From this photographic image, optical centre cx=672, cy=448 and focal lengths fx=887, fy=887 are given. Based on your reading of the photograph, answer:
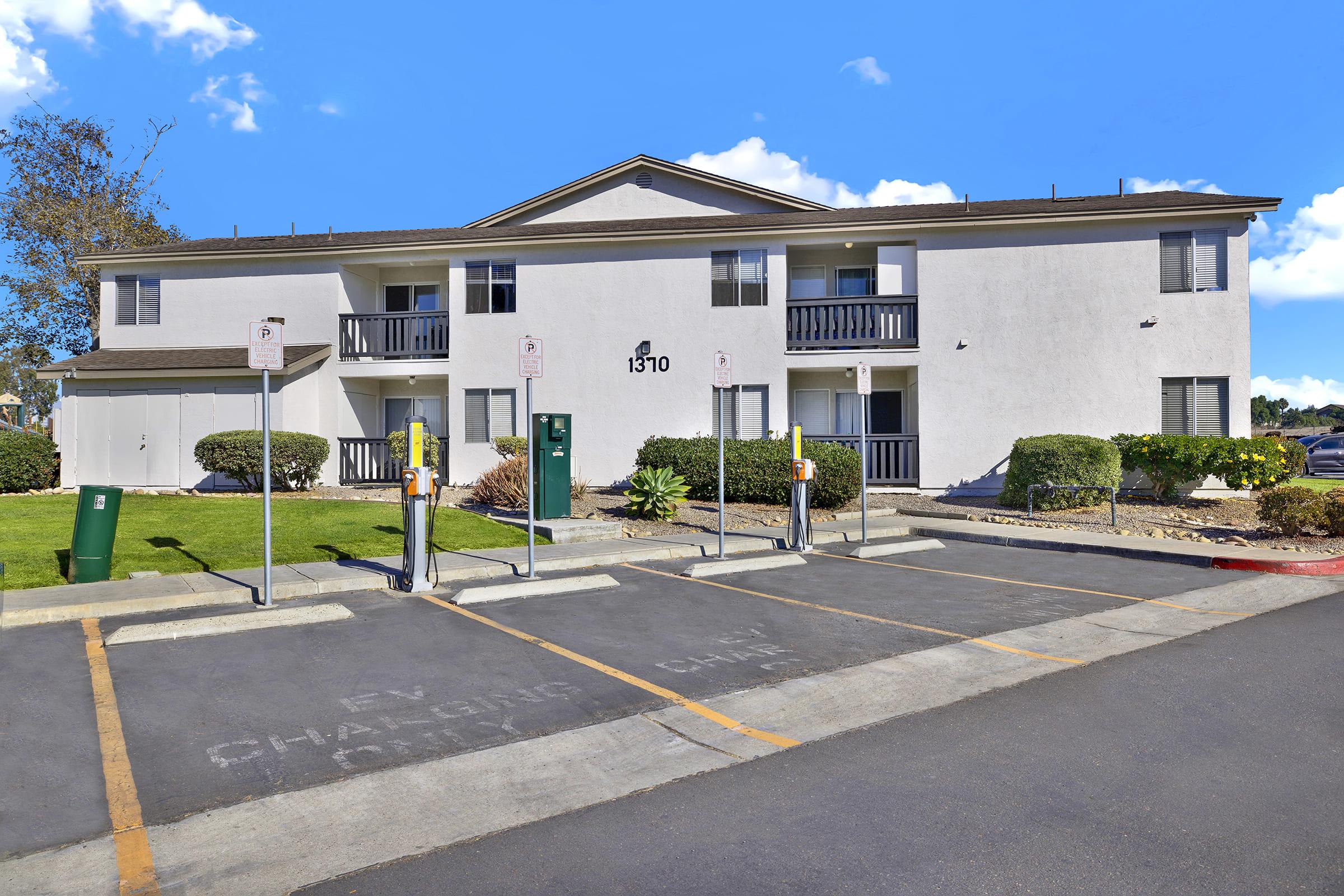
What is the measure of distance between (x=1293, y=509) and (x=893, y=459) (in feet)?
28.3

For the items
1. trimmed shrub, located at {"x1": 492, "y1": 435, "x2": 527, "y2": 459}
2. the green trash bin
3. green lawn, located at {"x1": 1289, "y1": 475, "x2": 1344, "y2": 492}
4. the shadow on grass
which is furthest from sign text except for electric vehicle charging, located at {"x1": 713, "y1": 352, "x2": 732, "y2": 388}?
green lawn, located at {"x1": 1289, "y1": 475, "x2": 1344, "y2": 492}

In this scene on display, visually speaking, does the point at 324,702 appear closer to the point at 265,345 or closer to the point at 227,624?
the point at 227,624

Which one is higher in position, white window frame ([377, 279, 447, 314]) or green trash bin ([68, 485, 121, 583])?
white window frame ([377, 279, 447, 314])

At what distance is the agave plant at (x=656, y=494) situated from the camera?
15797mm

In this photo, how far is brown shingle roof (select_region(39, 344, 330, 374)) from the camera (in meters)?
20.5

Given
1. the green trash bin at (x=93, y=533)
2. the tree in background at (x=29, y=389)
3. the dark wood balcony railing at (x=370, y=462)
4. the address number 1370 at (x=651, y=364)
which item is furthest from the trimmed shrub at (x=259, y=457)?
the tree in background at (x=29, y=389)

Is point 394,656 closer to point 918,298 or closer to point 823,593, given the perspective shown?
point 823,593

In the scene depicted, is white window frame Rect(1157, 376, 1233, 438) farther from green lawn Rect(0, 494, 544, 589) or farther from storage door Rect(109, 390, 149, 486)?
storage door Rect(109, 390, 149, 486)

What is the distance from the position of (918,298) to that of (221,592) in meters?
16.3

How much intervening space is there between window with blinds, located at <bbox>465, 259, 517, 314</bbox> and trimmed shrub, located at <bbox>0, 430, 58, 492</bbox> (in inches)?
397

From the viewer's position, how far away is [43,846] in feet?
13.1

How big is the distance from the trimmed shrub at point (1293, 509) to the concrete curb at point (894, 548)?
5.16m

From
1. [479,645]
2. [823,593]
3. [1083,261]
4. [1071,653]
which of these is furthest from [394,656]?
[1083,261]

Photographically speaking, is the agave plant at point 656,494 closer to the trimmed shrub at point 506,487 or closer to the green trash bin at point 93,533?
the trimmed shrub at point 506,487
